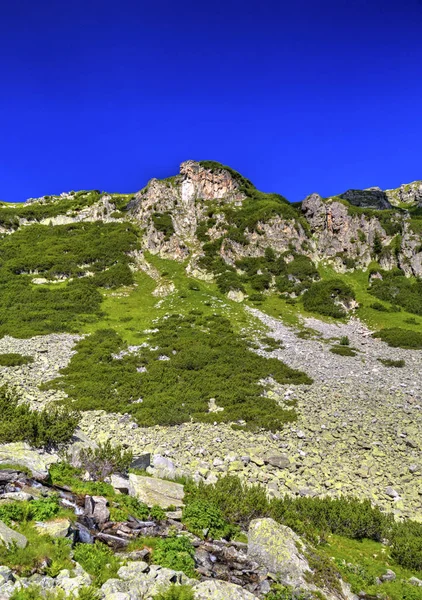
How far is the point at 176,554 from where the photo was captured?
7.19 meters

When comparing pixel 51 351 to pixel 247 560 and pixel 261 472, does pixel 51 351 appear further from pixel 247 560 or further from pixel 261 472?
pixel 247 560

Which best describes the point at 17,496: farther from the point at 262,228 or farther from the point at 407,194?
the point at 407,194

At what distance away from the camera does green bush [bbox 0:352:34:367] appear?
28.0 metres

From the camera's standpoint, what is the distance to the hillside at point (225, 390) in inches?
324

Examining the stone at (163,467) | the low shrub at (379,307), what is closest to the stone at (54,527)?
the stone at (163,467)

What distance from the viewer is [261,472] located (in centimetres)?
1511

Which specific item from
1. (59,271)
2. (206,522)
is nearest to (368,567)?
(206,522)

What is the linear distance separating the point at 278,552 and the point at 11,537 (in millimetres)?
5765

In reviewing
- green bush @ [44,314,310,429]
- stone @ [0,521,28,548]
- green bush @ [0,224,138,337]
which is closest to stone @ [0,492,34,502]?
stone @ [0,521,28,548]

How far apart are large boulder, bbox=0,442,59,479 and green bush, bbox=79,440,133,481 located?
3.40ft

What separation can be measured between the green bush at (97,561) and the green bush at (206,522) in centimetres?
259

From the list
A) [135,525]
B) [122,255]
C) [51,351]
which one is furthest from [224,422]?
[122,255]

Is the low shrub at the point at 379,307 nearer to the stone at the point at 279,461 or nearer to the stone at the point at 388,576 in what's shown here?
the stone at the point at 279,461

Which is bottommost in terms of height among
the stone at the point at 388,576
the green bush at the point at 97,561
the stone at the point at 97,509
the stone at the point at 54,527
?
the stone at the point at 388,576
